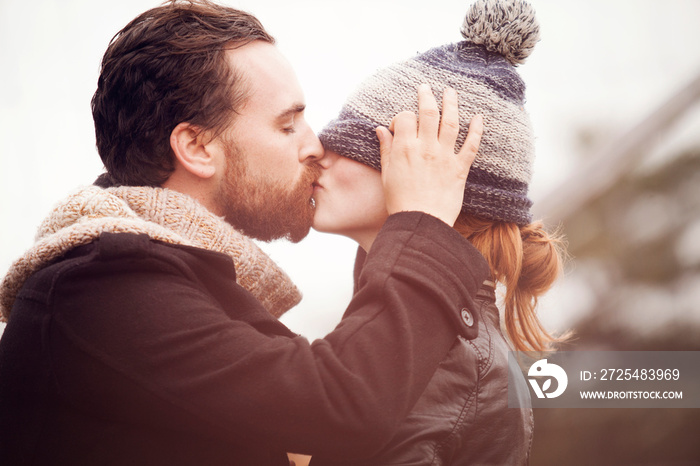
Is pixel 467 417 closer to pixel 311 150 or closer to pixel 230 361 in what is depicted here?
pixel 230 361

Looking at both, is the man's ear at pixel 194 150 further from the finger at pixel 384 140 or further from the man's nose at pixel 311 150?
the finger at pixel 384 140

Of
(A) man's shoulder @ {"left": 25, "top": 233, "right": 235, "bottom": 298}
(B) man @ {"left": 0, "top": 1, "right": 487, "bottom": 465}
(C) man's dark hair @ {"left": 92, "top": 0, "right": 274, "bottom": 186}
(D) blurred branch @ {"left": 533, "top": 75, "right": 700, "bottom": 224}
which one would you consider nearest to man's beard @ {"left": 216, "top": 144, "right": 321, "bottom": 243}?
(C) man's dark hair @ {"left": 92, "top": 0, "right": 274, "bottom": 186}

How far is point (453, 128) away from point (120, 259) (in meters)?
0.82

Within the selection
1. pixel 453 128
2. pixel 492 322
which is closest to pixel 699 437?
pixel 492 322

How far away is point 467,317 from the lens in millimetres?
1354

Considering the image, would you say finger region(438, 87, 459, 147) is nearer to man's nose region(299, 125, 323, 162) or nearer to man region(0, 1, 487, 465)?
man region(0, 1, 487, 465)

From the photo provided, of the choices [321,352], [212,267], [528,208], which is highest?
[528,208]

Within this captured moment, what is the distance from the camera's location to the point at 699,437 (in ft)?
16.0

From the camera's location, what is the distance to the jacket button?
134 centimetres

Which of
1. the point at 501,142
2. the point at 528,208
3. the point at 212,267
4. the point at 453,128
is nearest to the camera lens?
the point at 212,267

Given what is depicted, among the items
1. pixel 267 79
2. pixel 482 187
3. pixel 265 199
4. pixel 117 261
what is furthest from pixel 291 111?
pixel 117 261

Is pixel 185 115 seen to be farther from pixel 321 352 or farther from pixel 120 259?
pixel 321 352

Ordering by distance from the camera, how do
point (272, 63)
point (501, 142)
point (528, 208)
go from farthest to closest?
point (272, 63) → point (528, 208) → point (501, 142)

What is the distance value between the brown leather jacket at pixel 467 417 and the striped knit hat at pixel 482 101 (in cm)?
36
